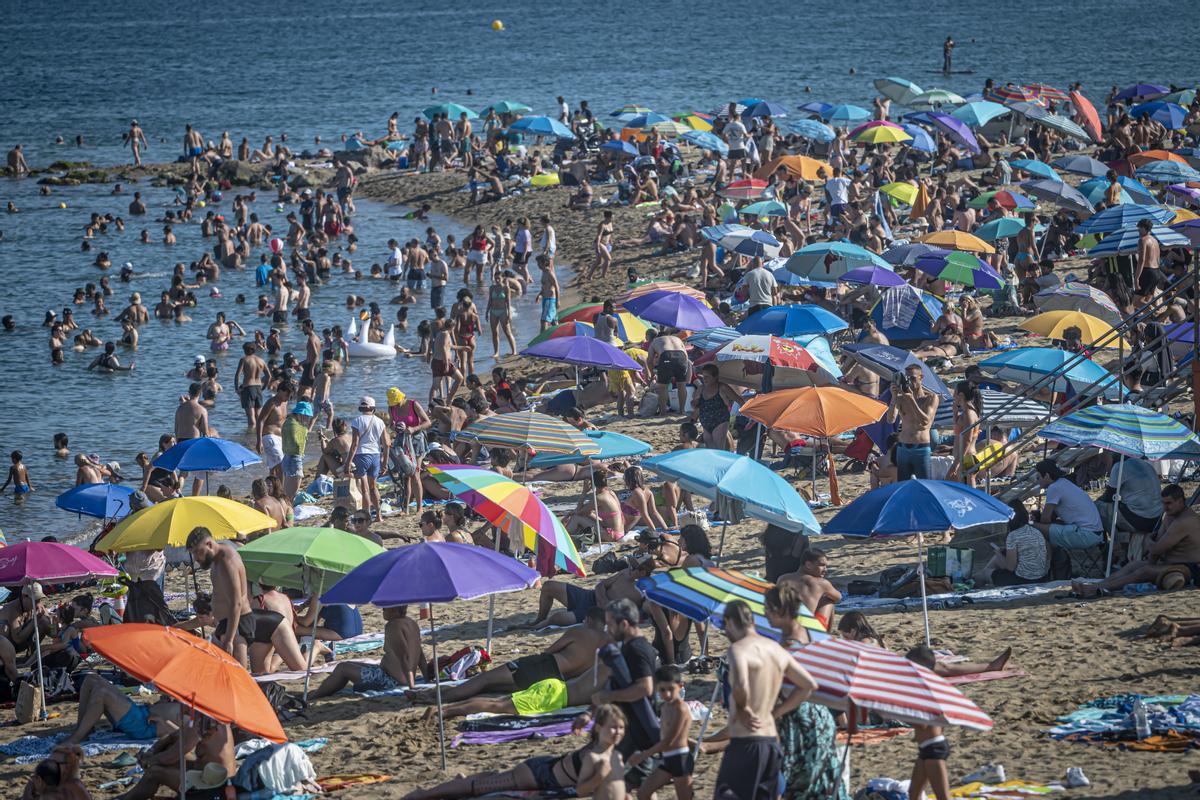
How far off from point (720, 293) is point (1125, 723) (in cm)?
1612

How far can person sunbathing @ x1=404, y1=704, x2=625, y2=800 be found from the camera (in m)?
7.00

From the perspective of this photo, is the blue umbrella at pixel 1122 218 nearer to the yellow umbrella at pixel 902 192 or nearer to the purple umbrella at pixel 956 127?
the yellow umbrella at pixel 902 192

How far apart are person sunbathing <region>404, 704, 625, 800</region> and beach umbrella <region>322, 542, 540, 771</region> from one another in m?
0.55

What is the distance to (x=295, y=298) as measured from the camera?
96.1 ft

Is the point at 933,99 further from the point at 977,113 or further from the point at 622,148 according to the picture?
the point at 622,148

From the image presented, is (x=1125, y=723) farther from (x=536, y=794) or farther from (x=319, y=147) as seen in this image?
(x=319, y=147)

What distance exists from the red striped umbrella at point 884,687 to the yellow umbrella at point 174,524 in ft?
18.4

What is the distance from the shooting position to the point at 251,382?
20562 mm

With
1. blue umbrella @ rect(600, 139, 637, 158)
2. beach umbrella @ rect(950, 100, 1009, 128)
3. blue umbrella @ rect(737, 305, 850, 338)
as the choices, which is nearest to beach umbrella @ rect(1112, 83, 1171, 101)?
beach umbrella @ rect(950, 100, 1009, 128)

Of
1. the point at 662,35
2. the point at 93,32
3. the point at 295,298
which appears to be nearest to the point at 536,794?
the point at 295,298

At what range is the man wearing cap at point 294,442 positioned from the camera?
16.4 meters

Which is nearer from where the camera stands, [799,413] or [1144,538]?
[1144,538]

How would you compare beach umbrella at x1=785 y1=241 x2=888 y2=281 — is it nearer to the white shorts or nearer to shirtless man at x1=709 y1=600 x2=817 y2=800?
the white shorts

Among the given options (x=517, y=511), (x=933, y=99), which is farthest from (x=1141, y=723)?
(x=933, y=99)
